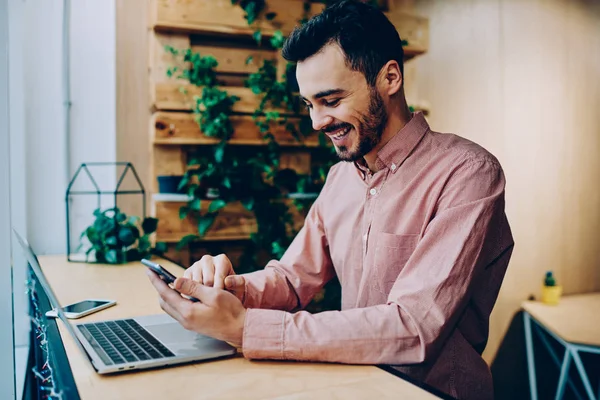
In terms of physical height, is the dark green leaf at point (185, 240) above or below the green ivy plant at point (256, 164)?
below

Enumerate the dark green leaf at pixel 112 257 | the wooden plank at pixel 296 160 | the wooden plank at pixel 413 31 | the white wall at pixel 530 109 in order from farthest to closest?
1. the white wall at pixel 530 109
2. the wooden plank at pixel 413 31
3. the wooden plank at pixel 296 160
4. the dark green leaf at pixel 112 257

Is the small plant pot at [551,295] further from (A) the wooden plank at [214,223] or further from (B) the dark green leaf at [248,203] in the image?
(B) the dark green leaf at [248,203]

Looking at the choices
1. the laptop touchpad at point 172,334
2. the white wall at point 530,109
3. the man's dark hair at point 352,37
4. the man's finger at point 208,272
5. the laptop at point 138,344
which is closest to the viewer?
the laptop at point 138,344

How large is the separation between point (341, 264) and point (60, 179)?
1569 millimetres

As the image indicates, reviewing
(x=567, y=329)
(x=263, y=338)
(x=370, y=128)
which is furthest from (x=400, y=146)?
(x=567, y=329)

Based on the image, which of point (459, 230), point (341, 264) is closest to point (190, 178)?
point (341, 264)

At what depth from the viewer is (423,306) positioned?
1133 millimetres

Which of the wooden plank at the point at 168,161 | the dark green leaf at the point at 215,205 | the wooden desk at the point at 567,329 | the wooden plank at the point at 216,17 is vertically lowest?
the wooden desk at the point at 567,329

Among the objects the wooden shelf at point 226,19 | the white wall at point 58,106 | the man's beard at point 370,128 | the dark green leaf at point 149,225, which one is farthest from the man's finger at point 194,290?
the wooden shelf at point 226,19

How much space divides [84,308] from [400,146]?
901 millimetres

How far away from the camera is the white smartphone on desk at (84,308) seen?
4.50 feet

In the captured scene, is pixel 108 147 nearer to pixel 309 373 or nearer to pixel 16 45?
pixel 16 45

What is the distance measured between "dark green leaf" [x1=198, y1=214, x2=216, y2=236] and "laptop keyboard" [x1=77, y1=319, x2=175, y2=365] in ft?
4.32

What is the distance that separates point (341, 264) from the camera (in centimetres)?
161
